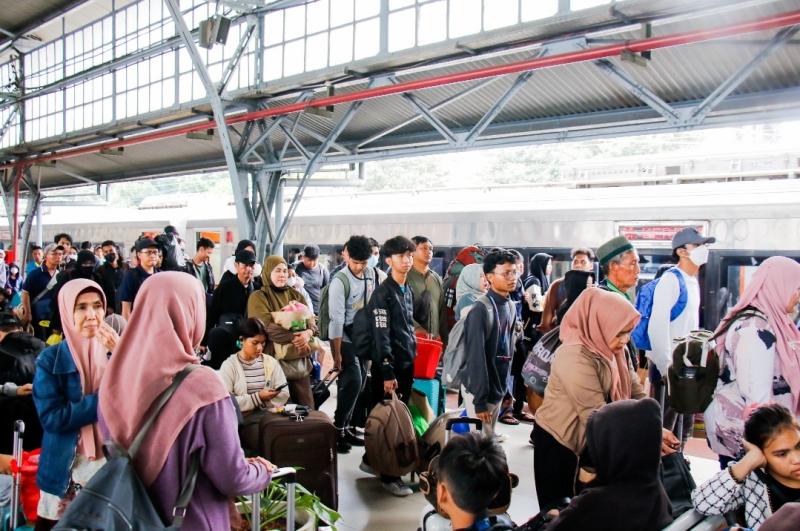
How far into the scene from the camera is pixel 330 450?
3957 mm

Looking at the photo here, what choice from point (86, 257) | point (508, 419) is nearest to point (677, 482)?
point (508, 419)

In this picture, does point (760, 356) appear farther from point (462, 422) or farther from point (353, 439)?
point (353, 439)

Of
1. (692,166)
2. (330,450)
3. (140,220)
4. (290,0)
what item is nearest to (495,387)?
(330,450)

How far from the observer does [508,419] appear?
633cm

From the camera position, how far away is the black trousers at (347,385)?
5.30 meters

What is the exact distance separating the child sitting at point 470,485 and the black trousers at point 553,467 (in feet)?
2.41

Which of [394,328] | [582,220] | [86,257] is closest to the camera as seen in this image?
[394,328]

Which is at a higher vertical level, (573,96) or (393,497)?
(573,96)

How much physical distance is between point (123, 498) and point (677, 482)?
2114 mm

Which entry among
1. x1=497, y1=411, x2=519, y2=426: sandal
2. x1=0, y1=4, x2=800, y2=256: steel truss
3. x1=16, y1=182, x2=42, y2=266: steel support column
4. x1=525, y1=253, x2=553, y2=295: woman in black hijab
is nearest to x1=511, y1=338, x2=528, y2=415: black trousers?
x1=497, y1=411, x2=519, y2=426: sandal

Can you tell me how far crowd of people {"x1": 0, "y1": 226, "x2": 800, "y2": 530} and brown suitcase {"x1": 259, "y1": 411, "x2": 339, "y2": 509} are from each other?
129 mm

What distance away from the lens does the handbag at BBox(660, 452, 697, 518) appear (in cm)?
280

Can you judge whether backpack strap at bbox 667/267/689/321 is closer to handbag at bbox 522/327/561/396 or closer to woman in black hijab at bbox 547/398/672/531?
handbag at bbox 522/327/561/396

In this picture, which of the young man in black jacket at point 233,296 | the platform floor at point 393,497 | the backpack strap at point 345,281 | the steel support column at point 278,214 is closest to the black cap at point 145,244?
the young man in black jacket at point 233,296
